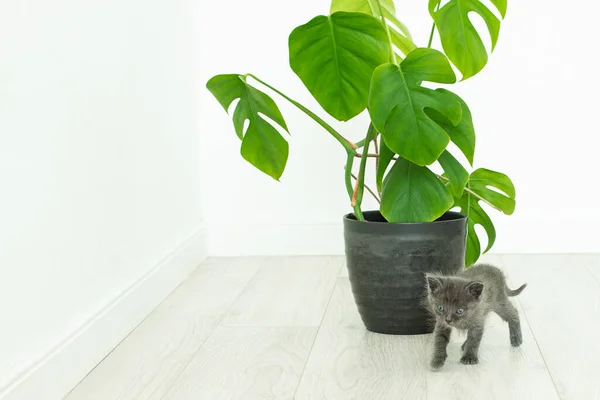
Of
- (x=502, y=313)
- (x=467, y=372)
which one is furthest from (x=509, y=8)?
(x=467, y=372)

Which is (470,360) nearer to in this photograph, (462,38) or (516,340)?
(516,340)

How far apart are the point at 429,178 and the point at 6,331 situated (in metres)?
0.98

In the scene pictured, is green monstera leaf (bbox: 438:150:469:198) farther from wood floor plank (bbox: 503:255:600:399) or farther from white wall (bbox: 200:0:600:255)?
white wall (bbox: 200:0:600:255)

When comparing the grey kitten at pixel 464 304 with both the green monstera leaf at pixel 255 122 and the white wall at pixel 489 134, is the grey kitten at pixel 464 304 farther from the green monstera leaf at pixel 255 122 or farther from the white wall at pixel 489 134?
the white wall at pixel 489 134

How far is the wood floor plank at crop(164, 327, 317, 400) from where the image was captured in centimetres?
174

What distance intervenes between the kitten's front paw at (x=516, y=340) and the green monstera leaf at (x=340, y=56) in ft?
2.15

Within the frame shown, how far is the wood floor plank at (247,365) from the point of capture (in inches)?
68.7

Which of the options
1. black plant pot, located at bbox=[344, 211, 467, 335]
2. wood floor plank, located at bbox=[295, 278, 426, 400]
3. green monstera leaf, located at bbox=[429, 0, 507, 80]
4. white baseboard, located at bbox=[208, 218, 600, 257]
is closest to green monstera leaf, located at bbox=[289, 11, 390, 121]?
green monstera leaf, located at bbox=[429, 0, 507, 80]

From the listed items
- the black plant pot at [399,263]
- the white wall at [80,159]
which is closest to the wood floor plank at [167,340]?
the white wall at [80,159]

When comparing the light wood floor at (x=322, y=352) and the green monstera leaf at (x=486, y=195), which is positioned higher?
the green monstera leaf at (x=486, y=195)

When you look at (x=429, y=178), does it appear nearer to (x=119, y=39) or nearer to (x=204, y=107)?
(x=119, y=39)

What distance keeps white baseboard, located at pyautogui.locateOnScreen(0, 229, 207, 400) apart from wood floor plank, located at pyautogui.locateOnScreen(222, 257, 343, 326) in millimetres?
246

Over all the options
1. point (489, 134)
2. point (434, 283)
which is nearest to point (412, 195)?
point (434, 283)

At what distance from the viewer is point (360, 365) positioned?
1.88 meters
